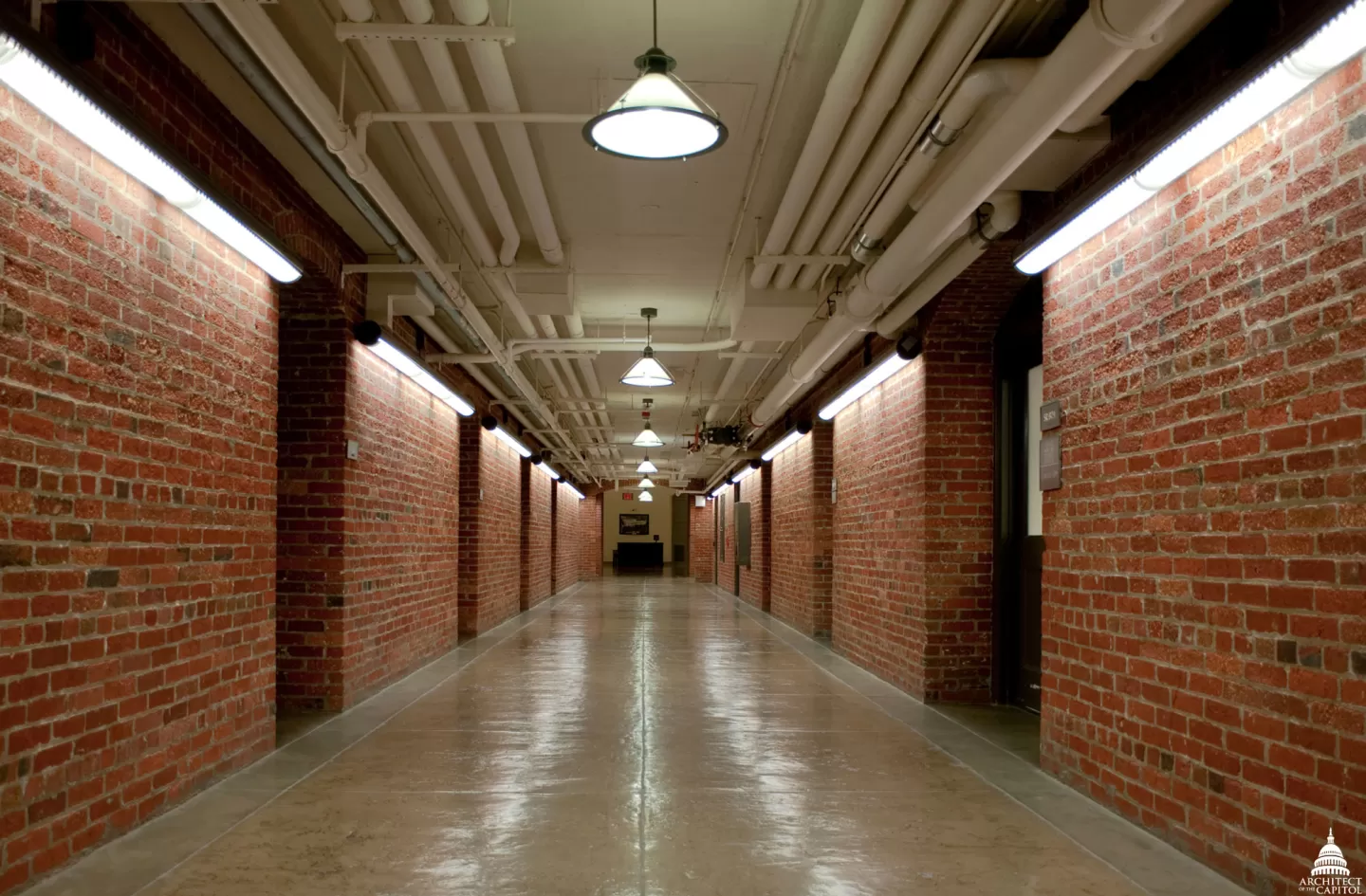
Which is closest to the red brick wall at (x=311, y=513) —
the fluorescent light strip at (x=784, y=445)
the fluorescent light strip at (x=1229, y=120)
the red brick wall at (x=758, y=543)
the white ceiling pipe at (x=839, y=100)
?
the white ceiling pipe at (x=839, y=100)

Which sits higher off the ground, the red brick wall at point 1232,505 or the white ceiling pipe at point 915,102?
the white ceiling pipe at point 915,102

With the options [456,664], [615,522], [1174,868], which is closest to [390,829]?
[1174,868]

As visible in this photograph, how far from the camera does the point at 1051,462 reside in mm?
A: 4539

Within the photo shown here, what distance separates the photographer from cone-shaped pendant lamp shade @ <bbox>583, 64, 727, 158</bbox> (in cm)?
268

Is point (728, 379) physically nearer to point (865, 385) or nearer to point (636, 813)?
point (865, 385)

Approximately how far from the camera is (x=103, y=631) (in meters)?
3.33

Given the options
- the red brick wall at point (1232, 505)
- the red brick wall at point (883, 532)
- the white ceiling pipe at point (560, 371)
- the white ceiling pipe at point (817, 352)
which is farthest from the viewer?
the white ceiling pipe at point (560, 371)

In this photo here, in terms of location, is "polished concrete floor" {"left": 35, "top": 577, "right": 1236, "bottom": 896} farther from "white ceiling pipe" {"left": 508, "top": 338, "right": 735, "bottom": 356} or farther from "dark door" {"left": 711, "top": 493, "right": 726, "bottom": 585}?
"dark door" {"left": 711, "top": 493, "right": 726, "bottom": 585}

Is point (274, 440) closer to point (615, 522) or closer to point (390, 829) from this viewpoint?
point (390, 829)

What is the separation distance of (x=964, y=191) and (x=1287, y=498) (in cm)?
160

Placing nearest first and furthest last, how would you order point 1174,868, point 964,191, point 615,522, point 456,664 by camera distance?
1. point 1174,868
2. point 964,191
3. point 456,664
4. point 615,522

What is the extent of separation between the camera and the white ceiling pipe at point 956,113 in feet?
11.0

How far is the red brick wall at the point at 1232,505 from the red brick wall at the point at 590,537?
22.4m

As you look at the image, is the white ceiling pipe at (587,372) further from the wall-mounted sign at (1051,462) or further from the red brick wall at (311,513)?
the wall-mounted sign at (1051,462)
